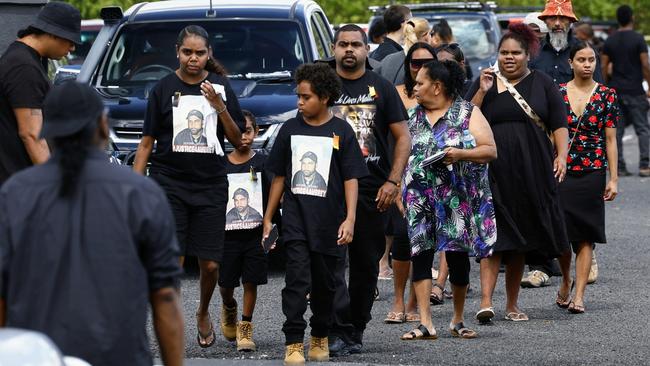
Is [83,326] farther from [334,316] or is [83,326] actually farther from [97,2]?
[97,2]

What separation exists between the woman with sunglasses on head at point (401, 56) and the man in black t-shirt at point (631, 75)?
25.8 ft

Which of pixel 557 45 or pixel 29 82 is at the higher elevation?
pixel 557 45

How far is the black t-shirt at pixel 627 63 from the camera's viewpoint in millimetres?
19438

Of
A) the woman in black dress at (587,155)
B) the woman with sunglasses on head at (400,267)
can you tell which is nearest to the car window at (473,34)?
the woman in black dress at (587,155)

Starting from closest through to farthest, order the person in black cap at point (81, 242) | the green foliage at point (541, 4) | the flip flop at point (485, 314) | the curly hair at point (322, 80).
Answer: the person in black cap at point (81, 242)
the curly hair at point (322, 80)
the flip flop at point (485, 314)
the green foliage at point (541, 4)

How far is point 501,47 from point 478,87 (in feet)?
0.96

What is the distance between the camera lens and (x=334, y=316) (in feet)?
27.0

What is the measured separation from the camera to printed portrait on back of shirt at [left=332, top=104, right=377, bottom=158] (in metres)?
8.34

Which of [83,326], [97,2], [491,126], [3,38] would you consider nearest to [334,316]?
[491,126]

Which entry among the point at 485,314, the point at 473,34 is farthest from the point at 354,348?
the point at 473,34

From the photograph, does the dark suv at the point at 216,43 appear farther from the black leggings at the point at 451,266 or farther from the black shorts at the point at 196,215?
the black shorts at the point at 196,215

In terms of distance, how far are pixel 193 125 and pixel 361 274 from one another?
50.4 inches

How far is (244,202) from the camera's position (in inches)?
358

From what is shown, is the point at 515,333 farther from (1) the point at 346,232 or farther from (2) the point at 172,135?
(2) the point at 172,135
